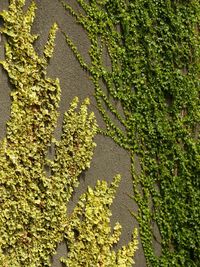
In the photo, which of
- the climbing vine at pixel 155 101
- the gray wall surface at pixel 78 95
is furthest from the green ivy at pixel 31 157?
the climbing vine at pixel 155 101

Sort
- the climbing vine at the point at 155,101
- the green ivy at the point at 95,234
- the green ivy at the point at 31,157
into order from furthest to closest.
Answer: the climbing vine at the point at 155,101
the green ivy at the point at 95,234
the green ivy at the point at 31,157

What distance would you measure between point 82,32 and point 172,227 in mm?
1574

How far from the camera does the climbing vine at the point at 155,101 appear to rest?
442cm

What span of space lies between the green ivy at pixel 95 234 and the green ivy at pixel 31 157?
12 cm

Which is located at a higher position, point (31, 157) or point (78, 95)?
point (78, 95)

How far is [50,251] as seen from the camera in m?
4.02

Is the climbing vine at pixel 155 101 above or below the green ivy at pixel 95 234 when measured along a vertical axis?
above

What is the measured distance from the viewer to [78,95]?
4258mm

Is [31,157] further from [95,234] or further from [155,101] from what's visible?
[155,101]

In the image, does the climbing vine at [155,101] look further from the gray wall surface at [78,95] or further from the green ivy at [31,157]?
the green ivy at [31,157]

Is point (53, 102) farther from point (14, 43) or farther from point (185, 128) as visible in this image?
point (185, 128)

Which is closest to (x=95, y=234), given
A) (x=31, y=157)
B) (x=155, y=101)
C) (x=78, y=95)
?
(x=31, y=157)

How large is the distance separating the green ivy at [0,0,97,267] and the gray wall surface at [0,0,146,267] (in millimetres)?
57

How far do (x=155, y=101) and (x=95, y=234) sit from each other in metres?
1.07
